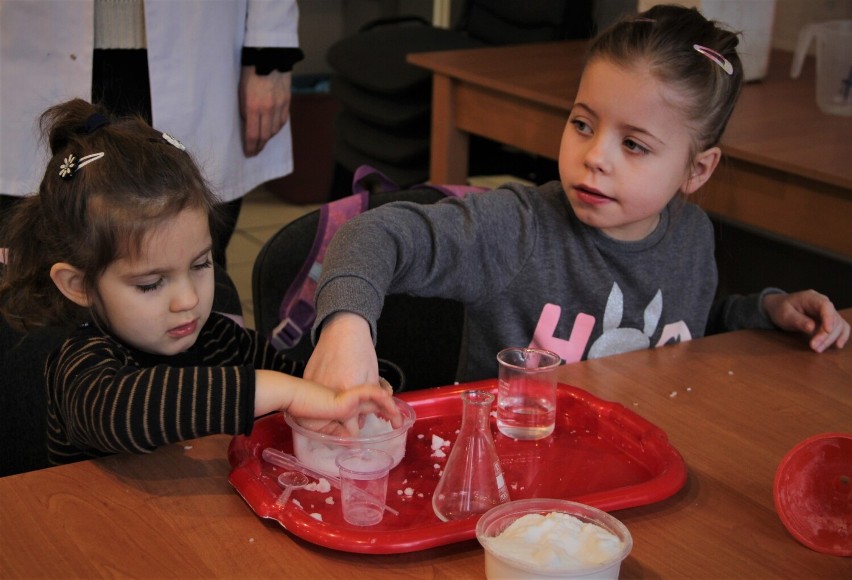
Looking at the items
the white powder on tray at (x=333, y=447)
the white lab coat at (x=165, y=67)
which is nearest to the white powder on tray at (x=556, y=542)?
the white powder on tray at (x=333, y=447)

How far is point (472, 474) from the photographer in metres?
0.95

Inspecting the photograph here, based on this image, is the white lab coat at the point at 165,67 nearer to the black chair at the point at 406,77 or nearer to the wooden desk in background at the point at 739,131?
the wooden desk in background at the point at 739,131

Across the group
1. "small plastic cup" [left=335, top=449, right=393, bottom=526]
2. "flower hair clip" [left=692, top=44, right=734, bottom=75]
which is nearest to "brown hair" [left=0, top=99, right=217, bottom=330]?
"small plastic cup" [left=335, top=449, right=393, bottom=526]

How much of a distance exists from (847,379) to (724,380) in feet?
0.57

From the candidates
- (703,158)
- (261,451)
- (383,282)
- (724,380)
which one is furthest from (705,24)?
(261,451)

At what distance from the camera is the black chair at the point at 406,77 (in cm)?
327

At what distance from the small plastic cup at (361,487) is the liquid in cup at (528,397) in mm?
206

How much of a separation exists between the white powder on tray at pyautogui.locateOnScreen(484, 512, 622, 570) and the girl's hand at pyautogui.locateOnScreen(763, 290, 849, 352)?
2.28ft

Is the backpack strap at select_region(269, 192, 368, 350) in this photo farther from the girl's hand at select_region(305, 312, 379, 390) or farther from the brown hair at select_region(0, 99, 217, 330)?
the girl's hand at select_region(305, 312, 379, 390)

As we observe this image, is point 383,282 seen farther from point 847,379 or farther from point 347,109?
point 347,109

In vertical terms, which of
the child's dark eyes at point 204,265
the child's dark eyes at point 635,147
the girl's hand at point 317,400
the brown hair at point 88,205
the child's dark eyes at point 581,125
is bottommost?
the girl's hand at point 317,400

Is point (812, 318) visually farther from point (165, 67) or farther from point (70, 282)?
point (165, 67)

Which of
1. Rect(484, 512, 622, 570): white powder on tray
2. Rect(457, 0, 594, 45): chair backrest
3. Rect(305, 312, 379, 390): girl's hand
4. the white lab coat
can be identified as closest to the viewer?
Rect(484, 512, 622, 570): white powder on tray

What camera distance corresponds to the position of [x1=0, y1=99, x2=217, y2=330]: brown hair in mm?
1121
